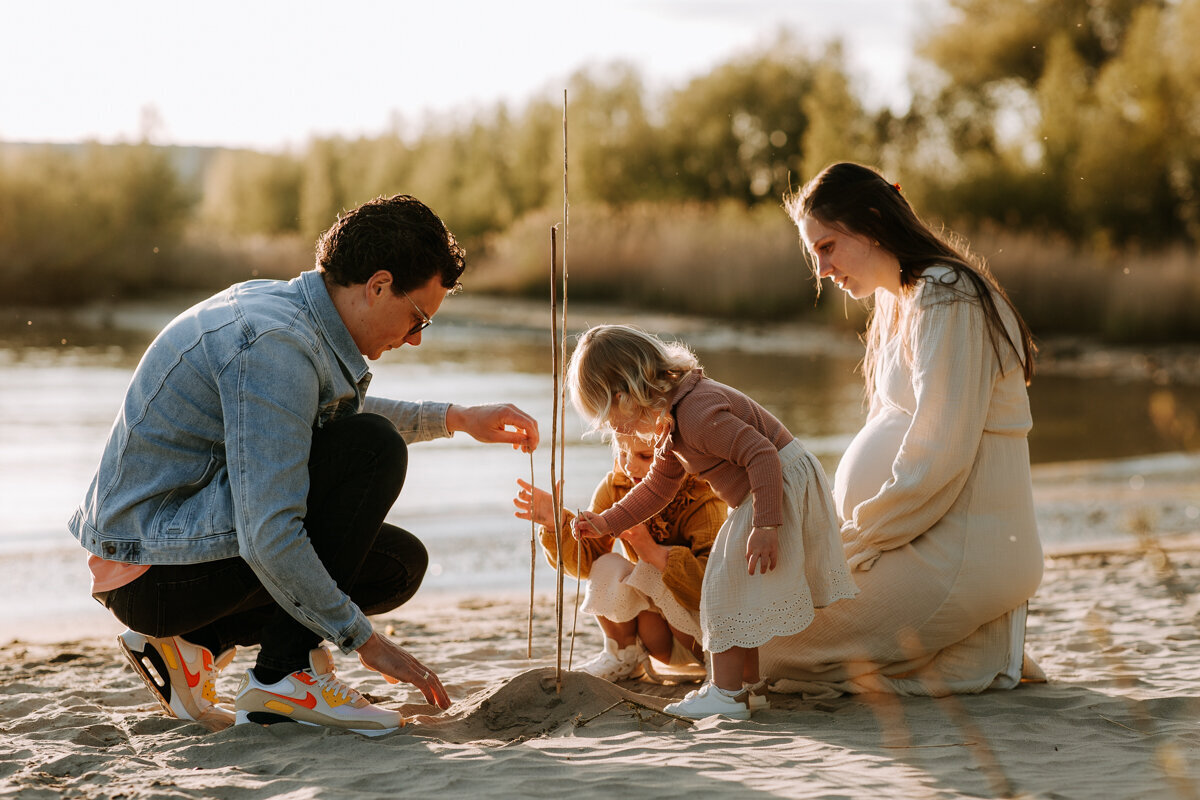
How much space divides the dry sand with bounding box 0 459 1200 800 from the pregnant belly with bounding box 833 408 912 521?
542 mm

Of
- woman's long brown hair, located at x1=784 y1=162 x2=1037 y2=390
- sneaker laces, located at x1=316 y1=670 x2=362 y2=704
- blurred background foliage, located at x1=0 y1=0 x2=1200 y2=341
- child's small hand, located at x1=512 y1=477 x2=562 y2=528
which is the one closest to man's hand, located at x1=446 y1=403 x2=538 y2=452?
child's small hand, located at x1=512 y1=477 x2=562 y2=528

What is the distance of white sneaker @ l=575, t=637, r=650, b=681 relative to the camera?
3.31 metres

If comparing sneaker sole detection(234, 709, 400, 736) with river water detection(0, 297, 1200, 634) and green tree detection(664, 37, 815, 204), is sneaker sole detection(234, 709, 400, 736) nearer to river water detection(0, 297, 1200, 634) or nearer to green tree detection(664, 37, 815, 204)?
river water detection(0, 297, 1200, 634)

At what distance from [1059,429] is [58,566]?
9.35 metres

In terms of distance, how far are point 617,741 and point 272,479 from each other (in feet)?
3.19

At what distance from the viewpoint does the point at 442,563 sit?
591 centimetres

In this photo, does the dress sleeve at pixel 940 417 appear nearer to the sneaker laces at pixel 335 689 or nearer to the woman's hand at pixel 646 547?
the woman's hand at pixel 646 547

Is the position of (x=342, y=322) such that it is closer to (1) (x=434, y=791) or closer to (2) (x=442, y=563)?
(1) (x=434, y=791)

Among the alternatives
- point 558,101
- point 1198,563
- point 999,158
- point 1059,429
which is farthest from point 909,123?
point 1198,563

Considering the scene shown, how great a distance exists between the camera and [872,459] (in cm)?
315

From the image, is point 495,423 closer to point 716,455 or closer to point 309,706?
point 716,455

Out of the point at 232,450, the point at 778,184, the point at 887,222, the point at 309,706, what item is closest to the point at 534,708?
the point at 309,706

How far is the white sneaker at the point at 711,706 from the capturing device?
2807 mm

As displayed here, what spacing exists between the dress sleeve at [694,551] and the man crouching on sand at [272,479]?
2.36 ft
